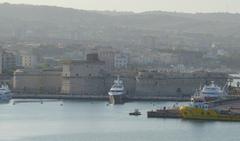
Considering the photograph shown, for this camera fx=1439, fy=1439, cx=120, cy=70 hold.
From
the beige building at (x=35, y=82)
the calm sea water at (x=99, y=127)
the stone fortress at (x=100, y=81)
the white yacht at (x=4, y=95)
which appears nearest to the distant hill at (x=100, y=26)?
the beige building at (x=35, y=82)

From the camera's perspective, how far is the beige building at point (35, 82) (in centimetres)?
6744

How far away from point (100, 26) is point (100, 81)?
80.4 metres

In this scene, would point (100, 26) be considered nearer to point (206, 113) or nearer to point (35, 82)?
point (35, 82)

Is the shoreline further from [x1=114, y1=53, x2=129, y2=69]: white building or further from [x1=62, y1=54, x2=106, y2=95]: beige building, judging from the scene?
[x1=114, y1=53, x2=129, y2=69]: white building

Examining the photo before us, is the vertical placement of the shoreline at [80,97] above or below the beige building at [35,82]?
below

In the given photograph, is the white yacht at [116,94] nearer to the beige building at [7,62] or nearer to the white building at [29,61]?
the beige building at [7,62]

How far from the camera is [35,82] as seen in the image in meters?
67.8

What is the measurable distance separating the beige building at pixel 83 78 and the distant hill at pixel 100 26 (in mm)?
52584

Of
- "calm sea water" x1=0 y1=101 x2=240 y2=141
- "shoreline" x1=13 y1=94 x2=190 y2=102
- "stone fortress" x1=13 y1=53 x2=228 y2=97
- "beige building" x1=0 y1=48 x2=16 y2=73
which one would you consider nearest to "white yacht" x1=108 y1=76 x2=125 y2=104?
"shoreline" x1=13 y1=94 x2=190 y2=102

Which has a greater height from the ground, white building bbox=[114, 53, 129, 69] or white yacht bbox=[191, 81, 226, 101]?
white building bbox=[114, 53, 129, 69]

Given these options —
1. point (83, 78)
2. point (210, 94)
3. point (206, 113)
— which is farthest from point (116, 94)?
point (206, 113)

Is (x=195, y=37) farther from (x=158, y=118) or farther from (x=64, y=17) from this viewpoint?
(x=158, y=118)

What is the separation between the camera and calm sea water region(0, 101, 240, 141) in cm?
4094

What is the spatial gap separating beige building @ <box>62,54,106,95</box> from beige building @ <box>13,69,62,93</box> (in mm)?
1255
